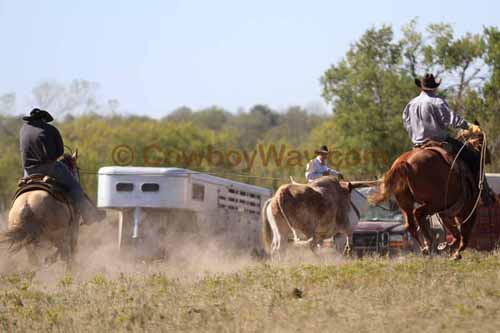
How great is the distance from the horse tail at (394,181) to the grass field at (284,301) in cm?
107

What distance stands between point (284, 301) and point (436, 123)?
15.6ft

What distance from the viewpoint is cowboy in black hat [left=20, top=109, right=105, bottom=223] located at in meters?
14.9

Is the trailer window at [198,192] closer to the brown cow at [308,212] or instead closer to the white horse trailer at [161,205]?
the white horse trailer at [161,205]

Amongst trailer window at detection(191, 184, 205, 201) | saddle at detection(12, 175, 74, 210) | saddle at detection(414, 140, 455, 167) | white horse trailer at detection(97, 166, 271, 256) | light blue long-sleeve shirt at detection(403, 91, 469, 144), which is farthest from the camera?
trailer window at detection(191, 184, 205, 201)

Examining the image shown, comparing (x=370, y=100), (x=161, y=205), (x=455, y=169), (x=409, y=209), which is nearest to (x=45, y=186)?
(x=409, y=209)

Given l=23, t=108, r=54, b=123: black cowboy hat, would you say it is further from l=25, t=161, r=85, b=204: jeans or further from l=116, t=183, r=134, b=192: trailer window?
l=116, t=183, r=134, b=192: trailer window

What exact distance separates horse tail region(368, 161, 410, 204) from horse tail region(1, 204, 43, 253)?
196 inches

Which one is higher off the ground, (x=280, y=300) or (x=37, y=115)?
(x=37, y=115)

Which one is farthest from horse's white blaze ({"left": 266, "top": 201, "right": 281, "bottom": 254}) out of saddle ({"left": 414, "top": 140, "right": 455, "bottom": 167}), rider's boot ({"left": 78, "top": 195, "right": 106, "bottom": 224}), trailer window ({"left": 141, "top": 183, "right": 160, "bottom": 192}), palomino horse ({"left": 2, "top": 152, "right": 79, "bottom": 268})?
trailer window ({"left": 141, "top": 183, "right": 160, "bottom": 192})

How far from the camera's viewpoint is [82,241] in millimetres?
21438

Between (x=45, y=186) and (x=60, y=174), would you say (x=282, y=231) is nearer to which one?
(x=60, y=174)

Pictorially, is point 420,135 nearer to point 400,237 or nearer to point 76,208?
point 76,208

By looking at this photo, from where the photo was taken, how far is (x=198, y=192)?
23.9 meters

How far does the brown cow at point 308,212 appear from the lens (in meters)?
A: 16.8
